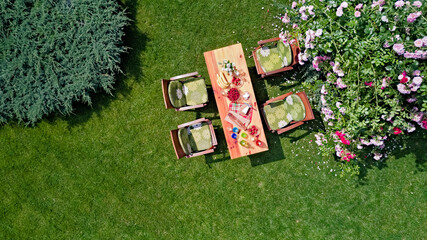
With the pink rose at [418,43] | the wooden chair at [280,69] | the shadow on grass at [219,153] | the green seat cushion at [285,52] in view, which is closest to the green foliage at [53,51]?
the shadow on grass at [219,153]

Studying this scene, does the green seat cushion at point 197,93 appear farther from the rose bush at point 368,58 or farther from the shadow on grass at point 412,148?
the shadow on grass at point 412,148

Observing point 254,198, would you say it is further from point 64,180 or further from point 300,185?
point 64,180

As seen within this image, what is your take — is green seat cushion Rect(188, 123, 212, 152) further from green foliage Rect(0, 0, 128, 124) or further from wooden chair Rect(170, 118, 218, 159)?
green foliage Rect(0, 0, 128, 124)

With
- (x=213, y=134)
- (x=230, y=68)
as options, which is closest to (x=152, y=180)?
(x=213, y=134)

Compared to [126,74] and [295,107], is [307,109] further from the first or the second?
[126,74]

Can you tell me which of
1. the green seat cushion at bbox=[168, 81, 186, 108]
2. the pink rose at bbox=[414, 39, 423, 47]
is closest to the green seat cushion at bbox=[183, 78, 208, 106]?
the green seat cushion at bbox=[168, 81, 186, 108]

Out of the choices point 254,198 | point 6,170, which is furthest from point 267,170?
point 6,170
